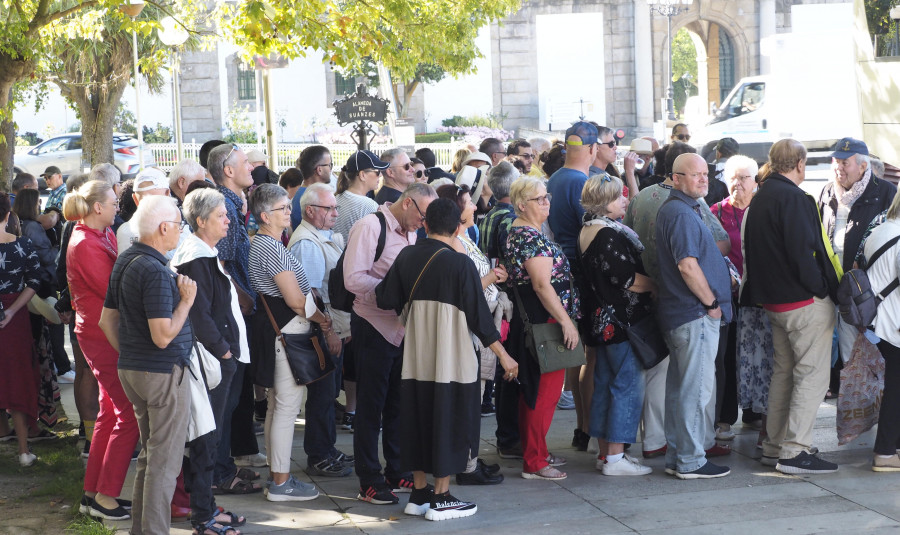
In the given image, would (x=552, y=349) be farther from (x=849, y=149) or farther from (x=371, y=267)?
(x=849, y=149)

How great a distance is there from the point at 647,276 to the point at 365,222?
5.81ft

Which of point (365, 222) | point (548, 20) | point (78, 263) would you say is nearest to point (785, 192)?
point (365, 222)

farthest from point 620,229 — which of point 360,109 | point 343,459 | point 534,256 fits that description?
point 360,109

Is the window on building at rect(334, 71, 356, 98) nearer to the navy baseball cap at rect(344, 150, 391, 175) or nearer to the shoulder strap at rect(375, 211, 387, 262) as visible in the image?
the navy baseball cap at rect(344, 150, 391, 175)

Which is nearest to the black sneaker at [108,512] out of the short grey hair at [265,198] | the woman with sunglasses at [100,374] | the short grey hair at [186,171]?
the woman with sunglasses at [100,374]

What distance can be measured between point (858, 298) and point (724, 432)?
5.23 ft

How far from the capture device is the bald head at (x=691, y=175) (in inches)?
247

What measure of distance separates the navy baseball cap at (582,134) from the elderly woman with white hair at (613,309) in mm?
998

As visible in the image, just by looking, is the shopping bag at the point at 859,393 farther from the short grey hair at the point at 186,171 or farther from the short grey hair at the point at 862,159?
the short grey hair at the point at 186,171

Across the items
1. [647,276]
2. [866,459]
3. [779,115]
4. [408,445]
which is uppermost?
[779,115]

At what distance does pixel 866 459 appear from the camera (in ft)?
22.0

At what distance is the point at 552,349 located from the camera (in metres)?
6.21

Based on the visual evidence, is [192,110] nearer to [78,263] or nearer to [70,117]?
[70,117]

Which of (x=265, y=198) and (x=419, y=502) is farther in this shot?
(x=265, y=198)
